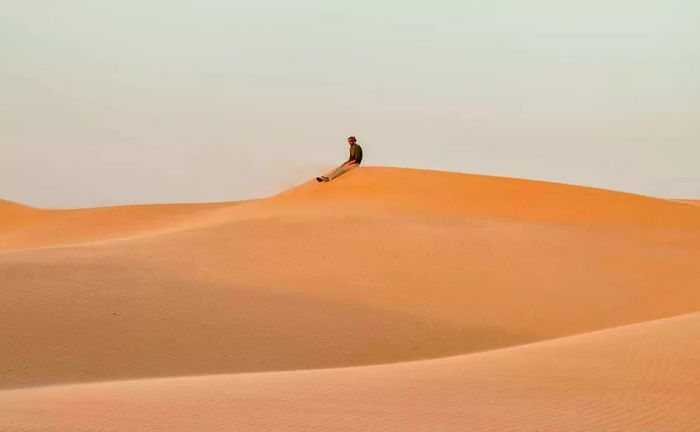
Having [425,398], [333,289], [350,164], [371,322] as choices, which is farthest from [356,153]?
[425,398]

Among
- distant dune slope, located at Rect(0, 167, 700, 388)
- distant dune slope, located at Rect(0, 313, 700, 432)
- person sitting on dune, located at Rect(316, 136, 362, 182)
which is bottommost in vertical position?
distant dune slope, located at Rect(0, 313, 700, 432)

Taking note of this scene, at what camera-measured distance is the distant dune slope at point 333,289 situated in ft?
23.6

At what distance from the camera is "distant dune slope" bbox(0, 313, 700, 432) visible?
409 cm

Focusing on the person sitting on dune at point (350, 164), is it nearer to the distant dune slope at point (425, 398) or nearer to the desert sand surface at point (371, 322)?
the desert sand surface at point (371, 322)

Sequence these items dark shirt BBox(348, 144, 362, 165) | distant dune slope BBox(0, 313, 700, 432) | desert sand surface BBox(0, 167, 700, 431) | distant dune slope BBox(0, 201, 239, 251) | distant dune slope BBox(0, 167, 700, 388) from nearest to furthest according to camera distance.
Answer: distant dune slope BBox(0, 313, 700, 432) → desert sand surface BBox(0, 167, 700, 431) → distant dune slope BBox(0, 167, 700, 388) → dark shirt BBox(348, 144, 362, 165) → distant dune slope BBox(0, 201, 239, 251)

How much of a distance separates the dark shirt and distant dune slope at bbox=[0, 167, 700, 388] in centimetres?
334

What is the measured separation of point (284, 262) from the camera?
35.9 ft

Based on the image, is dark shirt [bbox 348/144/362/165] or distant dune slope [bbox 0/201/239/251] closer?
dark shirt [bbox 348/144/362/165]

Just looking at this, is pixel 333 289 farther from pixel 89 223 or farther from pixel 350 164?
pixel 89 223

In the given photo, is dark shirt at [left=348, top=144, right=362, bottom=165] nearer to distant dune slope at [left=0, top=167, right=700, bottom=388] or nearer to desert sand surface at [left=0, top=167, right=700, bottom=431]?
desert sand surface at [left=0, top=167, right=700, bottom=431]

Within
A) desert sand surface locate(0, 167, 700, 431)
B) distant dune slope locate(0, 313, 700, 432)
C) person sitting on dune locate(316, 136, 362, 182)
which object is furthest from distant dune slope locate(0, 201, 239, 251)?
distant dune slope locate(0, 313, 700, 432)

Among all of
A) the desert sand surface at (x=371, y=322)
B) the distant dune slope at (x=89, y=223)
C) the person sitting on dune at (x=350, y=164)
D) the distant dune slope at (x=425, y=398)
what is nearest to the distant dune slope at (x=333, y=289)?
the desert sand surface at (x=371, y=322)

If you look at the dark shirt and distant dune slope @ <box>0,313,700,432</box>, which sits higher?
the dark shirt

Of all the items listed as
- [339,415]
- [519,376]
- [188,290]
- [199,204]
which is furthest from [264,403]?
[199,204]
